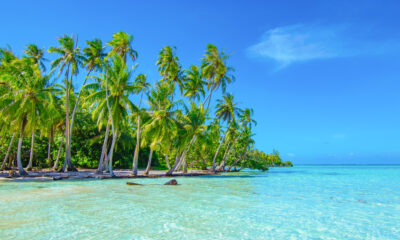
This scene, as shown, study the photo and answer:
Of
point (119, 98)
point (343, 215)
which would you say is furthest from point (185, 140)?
point (343, 215)

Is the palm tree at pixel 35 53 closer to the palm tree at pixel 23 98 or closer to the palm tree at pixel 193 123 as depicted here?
the palm tree at pixel 23 98

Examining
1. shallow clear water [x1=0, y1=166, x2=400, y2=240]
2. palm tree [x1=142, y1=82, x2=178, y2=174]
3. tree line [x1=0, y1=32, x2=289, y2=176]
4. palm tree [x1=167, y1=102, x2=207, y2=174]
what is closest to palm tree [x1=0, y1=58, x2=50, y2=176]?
tree line [x1=0, y1=32, x2=289, y2=176]

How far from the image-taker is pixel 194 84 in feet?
97.1

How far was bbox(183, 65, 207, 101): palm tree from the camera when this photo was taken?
2945 cm

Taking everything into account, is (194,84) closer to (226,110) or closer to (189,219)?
(226,110)

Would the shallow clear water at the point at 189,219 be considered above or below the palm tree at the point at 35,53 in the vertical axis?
below

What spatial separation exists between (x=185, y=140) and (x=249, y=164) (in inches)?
635

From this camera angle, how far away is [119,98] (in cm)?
2055

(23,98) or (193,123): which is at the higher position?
(23,98)

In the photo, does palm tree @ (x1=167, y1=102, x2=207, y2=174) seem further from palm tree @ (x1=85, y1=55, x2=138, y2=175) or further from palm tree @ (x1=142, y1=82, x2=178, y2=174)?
palm tree @ (x1=85, y1=55, x2=138, y2=175)

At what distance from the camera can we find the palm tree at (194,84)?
29.5 meters

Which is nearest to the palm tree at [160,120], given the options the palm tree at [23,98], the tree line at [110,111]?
the tree line at [110,111]

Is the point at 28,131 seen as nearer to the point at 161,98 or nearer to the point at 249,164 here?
the point at 161,98

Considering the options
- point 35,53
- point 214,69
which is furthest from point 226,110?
point 35,53
